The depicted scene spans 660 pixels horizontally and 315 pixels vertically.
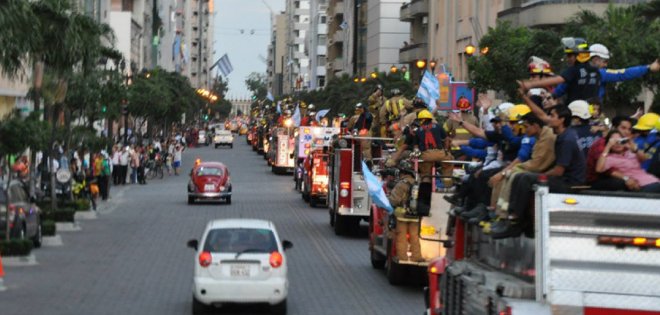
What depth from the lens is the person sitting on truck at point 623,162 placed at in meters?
12.5

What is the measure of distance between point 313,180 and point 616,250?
122 feet

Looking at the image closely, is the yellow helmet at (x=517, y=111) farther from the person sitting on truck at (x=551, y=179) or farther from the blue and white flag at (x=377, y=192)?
the blue and white flag at (x=377, y=192)

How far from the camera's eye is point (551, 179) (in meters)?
11.9

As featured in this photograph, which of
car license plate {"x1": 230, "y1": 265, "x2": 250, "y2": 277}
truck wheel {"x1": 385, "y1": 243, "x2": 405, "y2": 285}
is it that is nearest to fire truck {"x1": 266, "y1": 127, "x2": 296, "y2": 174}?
truck wheel {"x1": 385, "y1": 243, "x2": 405, "y2": 285}

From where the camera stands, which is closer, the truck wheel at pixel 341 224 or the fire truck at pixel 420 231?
the fire truck at pixel 420 231

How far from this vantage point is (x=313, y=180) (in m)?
→ 48.1

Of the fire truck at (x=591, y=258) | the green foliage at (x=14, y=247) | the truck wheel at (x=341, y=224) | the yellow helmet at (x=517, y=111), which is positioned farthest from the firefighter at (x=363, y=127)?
the fire truck at (x=591, y=258)

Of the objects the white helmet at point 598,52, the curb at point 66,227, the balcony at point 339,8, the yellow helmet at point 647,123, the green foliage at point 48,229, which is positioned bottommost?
the curb at point 66,227

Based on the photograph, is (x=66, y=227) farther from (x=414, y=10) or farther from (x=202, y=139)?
(x=202, y=139)

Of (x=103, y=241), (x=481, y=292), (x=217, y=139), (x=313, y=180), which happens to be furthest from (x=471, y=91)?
(x=217, y=139)

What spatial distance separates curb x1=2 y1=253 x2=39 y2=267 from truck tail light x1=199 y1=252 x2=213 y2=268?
27.4 ft

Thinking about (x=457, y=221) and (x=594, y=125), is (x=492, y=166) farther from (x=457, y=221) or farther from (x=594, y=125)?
(x=594, y=125)

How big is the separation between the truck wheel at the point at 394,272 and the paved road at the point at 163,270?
0.77ft

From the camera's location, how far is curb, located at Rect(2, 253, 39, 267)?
27938 mm
